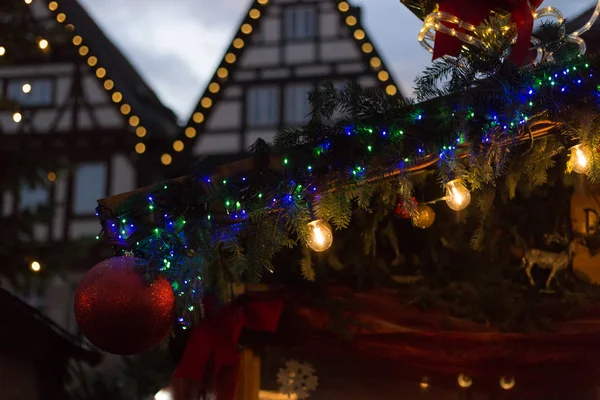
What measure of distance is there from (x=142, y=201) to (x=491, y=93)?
1.48m

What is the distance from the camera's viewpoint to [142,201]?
3297 millimetres

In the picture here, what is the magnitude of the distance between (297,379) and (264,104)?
7265 mm

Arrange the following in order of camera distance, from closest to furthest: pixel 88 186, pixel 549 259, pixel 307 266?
1. pixel 307 266
2. pixel 549 259
3. pixel 88 186

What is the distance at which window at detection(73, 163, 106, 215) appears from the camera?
12242mm

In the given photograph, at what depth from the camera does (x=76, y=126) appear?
40.5ft

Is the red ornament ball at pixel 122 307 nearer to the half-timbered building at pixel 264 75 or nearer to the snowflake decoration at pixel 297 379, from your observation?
the snowflake decoration at pixel 297 379

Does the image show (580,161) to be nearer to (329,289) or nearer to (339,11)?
(329,289)

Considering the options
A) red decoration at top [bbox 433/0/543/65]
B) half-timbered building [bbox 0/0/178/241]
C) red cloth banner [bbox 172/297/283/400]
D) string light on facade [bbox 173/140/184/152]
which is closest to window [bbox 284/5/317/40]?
string light on facade [bbox 173/140/184/152]

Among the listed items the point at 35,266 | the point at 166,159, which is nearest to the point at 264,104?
the point at 166,159

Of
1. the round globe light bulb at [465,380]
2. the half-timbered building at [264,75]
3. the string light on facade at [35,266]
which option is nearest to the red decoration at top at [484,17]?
the round globe light bulb at [465,380]

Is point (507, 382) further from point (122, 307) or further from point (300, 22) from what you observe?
point (300, 22)

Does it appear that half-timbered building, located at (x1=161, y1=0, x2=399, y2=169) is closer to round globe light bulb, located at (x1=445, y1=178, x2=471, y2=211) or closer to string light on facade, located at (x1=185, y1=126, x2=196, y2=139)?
string light on facade, located at (x1=185, y1=126, x2=196, y2=139)

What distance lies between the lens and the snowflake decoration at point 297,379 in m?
4.69

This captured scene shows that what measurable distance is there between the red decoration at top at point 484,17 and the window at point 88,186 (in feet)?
31.3
